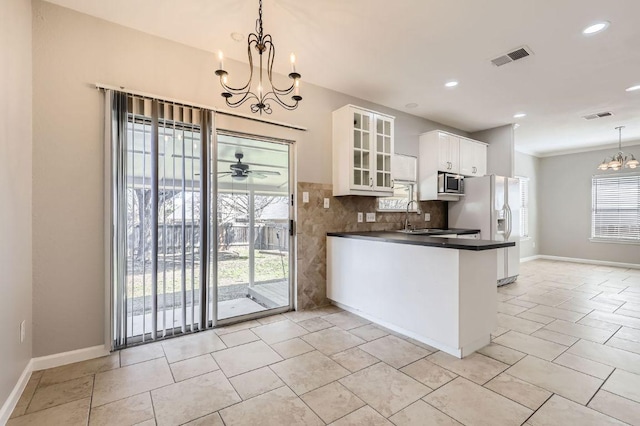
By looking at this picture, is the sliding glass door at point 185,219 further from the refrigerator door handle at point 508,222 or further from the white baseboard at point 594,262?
the white baseboard at point 594,262

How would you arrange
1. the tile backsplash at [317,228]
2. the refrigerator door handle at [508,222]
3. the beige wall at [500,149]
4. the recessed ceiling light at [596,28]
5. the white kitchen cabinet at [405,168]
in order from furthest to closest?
1. the beige wall at [500,149]
2. the refrigerator door handle at [508,222]
3. the white kitchen cabinet at [405,168]
4. the tile backsplash at [317,228]
5. the recessed ceiling light at [596,28]

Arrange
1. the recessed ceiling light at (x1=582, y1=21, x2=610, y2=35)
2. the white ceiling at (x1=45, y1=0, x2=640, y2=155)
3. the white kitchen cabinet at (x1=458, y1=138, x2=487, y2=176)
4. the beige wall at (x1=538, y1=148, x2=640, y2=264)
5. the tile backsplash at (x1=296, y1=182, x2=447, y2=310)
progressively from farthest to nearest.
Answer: the beige wall at (x1=538, y1=148, x2=640, y2=264), the white kitchen cabinet at (x1=458, y1=138, x2=487, y2=176), the tile backsplash at (x1=296, y1=182, x2=447, y2=310), the recessed ceiling light at (x1=582, y1=21, x2=610, y2=35), the white ceiling at (x1=45, y1=0, x2=640, y2=155)

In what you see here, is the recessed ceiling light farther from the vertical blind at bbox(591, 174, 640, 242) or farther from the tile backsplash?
the vertical blind at bbox(591, 174, 640, 242)

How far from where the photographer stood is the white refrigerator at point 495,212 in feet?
15.4

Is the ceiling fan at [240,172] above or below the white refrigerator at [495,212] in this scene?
above

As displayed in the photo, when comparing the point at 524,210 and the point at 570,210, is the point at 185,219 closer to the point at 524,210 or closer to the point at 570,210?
the point at 524,210

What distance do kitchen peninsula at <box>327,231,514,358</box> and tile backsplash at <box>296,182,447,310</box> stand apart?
1.86ft

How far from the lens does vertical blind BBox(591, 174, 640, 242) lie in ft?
21.2

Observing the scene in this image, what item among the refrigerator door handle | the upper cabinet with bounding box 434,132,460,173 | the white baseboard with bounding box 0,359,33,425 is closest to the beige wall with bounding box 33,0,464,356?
the white baseboard with bounding box 0,359,33,425

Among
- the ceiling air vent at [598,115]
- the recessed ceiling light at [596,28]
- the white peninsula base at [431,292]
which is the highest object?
the recessed ceiling light at [596,28]

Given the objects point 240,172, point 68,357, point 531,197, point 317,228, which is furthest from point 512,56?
point 531,197

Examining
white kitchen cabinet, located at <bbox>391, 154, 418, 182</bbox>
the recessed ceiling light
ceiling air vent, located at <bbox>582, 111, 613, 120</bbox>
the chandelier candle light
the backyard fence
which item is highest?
the recessed ceiling light

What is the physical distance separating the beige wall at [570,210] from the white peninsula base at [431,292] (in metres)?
6.42

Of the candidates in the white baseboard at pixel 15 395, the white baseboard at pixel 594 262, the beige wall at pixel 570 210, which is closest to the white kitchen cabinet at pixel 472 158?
the beige wall at pixel 570 210
